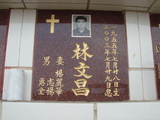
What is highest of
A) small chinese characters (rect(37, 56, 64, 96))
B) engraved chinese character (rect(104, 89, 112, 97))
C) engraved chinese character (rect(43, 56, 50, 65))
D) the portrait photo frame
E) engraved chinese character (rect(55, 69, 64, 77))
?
the portrait photo frame

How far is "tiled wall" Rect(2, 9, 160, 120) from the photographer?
2.54 m

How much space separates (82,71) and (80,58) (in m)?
0.26

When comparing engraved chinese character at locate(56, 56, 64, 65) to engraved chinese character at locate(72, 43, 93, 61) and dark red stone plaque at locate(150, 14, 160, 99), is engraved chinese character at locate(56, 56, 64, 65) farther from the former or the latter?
dark red stone plaque at locate(150, 14, 160, 99)

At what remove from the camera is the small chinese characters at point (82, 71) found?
2.91 meters

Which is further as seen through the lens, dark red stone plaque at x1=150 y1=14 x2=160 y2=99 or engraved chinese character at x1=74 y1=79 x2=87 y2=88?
dark red stone plaque at x1=150 y1=14 x2=160 y2=99

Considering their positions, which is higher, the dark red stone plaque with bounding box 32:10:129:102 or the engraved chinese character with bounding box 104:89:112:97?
the dark red stone plaque with bounding box 32:10:129:102

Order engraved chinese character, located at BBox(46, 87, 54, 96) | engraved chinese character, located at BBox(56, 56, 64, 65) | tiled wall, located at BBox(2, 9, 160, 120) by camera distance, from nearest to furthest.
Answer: tiled wall, located at BBox(2, 9, 160, 120), engraved chinese character, located at BBox(46, 87, 54, 96), engraved chinese character, located at BBox(56, 56, 64, 65)

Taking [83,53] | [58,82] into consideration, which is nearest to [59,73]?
[58,82]

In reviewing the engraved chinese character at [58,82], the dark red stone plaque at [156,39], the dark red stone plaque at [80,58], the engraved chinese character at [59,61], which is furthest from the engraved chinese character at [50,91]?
the dark red stone plaque at [156,39]

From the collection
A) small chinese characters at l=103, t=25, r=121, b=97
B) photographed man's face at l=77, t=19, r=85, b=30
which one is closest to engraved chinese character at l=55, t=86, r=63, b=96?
small chinese characters at l=103, t=25, r=121, b=97

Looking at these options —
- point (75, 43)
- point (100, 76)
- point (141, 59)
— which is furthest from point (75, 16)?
point (141, 59)

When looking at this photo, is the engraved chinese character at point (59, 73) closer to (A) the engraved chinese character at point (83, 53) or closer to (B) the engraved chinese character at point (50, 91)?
(B) the engraved chinese character at point (50, 91)
